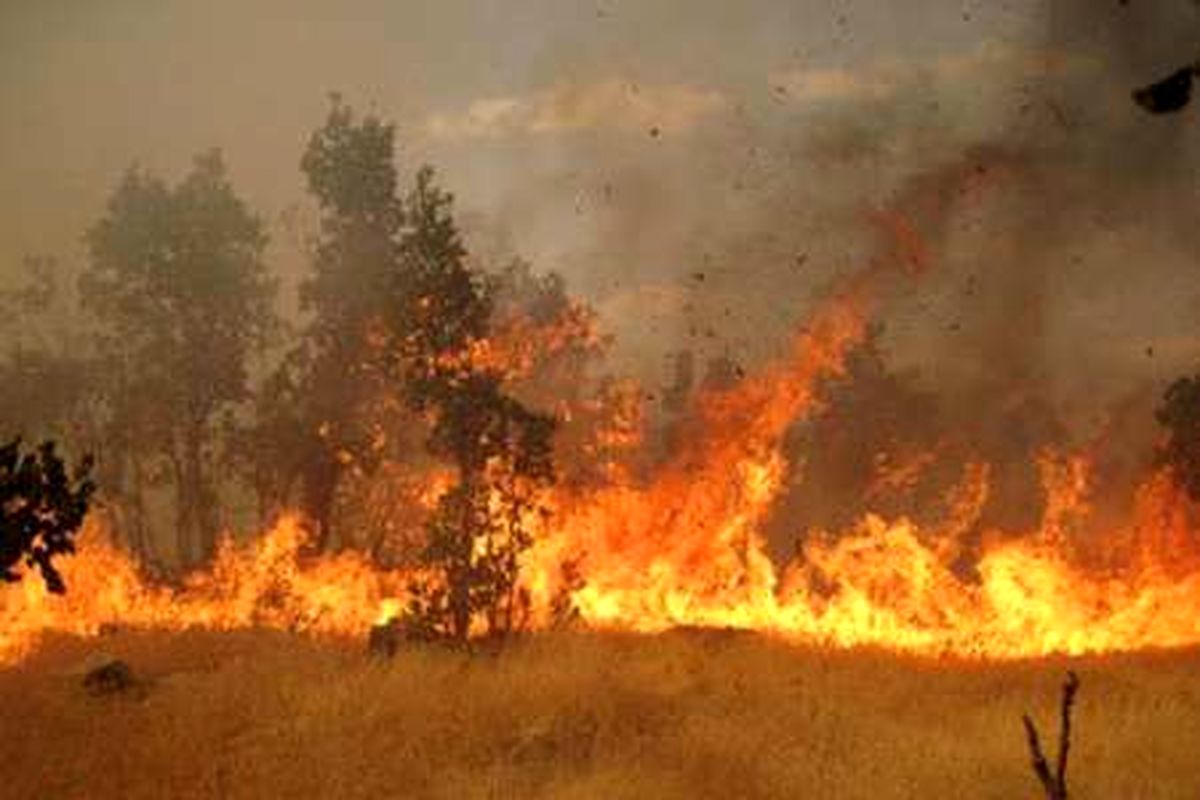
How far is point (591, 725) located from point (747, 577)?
12929mm

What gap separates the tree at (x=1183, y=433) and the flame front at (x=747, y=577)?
103 centimetres

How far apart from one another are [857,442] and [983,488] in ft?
17.9

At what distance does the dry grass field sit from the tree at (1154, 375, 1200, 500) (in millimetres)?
8026

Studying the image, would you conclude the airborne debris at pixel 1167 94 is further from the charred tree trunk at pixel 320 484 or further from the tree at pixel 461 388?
the charred tree trunk at pixel 320 484

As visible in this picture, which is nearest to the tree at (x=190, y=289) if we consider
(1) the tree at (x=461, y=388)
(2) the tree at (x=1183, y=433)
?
(1) the tree at (x=461, y=388)

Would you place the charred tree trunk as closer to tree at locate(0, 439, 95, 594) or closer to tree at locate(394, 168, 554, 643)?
tree at locate(394, 168, 554, 643)

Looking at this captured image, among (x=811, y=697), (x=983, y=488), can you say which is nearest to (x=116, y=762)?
(x=811, y=697)

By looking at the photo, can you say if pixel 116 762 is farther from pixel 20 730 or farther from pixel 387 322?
pixel 387 322

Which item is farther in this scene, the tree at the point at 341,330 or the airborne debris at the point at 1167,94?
the tree at the point at 341,330

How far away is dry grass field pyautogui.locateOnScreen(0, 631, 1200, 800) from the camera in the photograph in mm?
16734

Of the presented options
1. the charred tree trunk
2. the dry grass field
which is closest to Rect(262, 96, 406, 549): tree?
the charred tree trunk

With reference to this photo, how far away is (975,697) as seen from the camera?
21.6 m

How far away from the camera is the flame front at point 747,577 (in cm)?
2792

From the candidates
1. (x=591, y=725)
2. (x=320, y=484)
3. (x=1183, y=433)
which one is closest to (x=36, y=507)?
(x=591, y=725)
